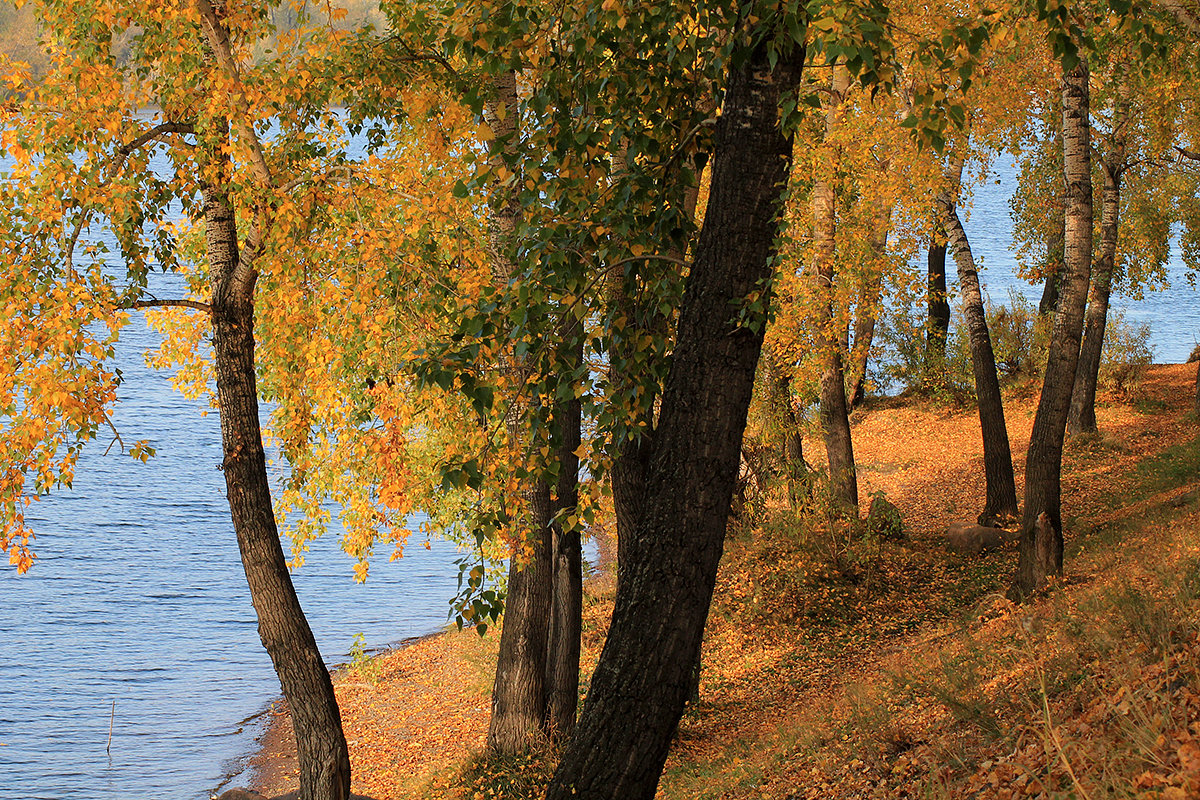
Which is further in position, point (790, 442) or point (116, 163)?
point (790, 442)

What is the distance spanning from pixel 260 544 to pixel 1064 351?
815 centimetres

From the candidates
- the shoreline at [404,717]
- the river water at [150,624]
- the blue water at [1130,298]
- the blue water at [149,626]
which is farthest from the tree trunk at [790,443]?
the blue water at [1130,298]

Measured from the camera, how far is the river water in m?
16.1

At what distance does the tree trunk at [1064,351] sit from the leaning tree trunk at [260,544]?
704cm

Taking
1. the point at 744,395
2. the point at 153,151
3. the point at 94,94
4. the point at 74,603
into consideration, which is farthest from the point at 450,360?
the point at 74,603

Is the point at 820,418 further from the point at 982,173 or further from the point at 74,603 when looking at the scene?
the point at 74,603

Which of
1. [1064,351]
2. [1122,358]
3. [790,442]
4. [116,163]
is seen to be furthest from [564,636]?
[1122,358]

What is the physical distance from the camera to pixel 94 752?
53.6 ft

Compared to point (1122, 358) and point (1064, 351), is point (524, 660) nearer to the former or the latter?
point (1064, 351)

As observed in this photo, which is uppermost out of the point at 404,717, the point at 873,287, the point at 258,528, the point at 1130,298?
the point at 1130,298

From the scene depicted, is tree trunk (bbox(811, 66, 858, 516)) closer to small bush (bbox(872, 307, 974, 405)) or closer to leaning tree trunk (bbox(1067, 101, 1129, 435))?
leaning tree trunk (bbox(1067, 101, 1129, 435))

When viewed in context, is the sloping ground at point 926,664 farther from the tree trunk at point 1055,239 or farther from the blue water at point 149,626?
the tree trunk at point 1055,239

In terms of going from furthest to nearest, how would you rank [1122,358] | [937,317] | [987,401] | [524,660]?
[937,317] < [1122,358] < [987,401] < [524,660]

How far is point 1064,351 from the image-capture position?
9.77m
